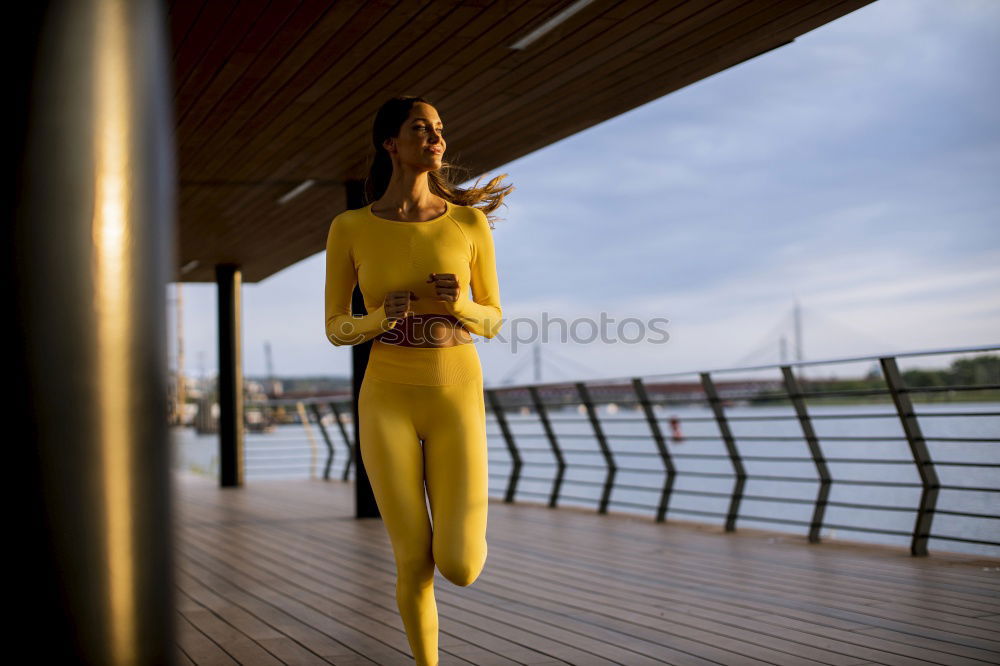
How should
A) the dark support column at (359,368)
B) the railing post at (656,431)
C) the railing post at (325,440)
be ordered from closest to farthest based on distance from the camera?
the railing post at (656,431) → the dark support column at (359,368) → the railing post at (325,440)

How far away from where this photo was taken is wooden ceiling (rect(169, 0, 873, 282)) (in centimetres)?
438

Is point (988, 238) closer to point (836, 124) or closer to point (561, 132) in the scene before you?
point (836, 124)

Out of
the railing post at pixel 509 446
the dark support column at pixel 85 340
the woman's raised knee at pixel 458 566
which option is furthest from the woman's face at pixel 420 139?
the railing post at pixel 509 446

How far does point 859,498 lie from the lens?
84.9ft

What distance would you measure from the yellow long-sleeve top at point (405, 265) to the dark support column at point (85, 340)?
1314mm

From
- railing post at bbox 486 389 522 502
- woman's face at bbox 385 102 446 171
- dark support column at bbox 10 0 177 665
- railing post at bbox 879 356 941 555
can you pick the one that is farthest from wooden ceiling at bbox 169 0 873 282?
railing post at bbox 486 389 522 502

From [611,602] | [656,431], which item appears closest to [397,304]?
[611,602]

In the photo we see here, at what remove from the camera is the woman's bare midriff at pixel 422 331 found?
237cm

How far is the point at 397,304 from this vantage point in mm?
2213

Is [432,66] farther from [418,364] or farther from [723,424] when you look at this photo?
[723,424]

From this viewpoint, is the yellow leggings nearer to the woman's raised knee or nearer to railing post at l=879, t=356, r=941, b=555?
the woman's raised knee

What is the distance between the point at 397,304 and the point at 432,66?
3.13 metres

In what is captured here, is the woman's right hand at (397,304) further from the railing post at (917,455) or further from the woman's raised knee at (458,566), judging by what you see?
the railing post at (917,455)

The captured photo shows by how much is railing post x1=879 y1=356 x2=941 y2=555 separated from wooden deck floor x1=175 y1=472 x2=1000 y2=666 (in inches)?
5.1
